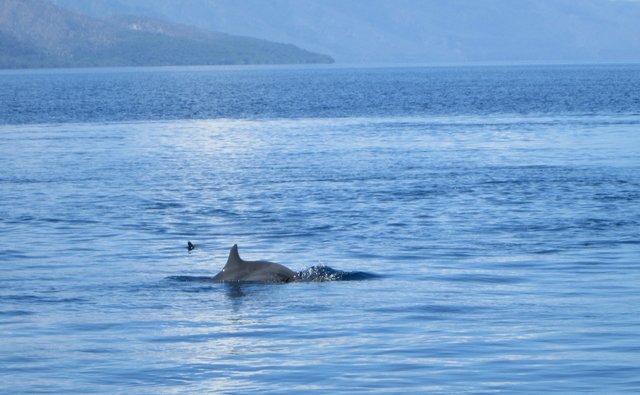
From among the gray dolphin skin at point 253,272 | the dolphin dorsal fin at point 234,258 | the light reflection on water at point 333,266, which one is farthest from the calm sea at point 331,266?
the dolphin dorsal fin at point 234,258

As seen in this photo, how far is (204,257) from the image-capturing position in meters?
26.0

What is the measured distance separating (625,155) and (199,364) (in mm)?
33413

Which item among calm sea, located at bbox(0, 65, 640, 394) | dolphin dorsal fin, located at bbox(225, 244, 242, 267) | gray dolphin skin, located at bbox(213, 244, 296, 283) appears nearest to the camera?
calm sea, located at bbox(0, 65, 640, 394)

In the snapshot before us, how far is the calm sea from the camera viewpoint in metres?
16.5

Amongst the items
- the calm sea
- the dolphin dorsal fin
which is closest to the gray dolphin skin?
the dolphin dorsal fin

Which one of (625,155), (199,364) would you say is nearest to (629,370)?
(199,364)

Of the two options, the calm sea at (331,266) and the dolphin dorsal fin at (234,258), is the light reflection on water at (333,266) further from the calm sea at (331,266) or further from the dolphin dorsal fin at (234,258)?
the dolphin dorsal fin at (234,258)

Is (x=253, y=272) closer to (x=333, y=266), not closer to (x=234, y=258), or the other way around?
(x=234, y=258)

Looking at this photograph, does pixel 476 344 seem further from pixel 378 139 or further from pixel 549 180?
pixel 378 139

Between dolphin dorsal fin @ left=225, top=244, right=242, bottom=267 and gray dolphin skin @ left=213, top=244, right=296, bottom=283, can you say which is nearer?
dolphin dorsal fin @ left=225, top=244, right=242, bottom=267

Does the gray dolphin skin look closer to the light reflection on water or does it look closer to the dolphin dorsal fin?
the dolphin dorsal fin

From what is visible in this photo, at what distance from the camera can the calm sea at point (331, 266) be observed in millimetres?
16500

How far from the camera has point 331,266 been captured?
24.2m

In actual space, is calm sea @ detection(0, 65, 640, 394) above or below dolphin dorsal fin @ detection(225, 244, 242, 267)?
below
